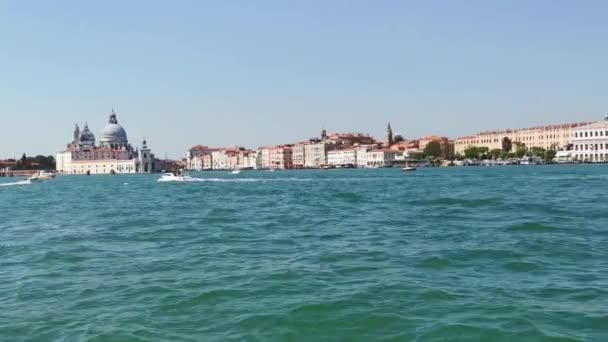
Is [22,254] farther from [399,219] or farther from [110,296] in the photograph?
[399,219]

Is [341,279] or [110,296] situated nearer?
[110,296]

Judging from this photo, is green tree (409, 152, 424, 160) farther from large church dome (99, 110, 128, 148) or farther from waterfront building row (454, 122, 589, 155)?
large church dome (99, 110, 128, 148)

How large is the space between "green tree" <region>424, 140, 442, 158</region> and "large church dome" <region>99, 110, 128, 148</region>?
54.7 meters

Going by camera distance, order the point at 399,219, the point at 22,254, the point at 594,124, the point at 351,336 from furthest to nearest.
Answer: the point at 594,124 < the point at 399,219 < the point at 22,254 < the point at 351,336

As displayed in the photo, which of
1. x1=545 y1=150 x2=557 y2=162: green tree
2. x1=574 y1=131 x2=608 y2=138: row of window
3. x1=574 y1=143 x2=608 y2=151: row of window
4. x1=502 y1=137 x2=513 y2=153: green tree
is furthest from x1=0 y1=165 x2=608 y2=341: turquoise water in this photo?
x1=502 y1=137 x2=513 y2=153: green tree

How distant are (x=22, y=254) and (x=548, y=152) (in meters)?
88.3

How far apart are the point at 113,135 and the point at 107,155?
5.75m

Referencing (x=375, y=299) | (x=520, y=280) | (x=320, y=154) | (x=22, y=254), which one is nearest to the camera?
(x=375, y=299)

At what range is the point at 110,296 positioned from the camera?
6.27 meters

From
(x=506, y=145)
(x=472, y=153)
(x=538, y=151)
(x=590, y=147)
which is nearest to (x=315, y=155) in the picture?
(x=472, y=153)

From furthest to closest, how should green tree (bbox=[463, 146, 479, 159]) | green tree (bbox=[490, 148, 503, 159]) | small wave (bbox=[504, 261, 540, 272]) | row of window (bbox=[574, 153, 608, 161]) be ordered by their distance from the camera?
green tree (bbox=[463, 146, 479, 159]) < green tree (bbox=[490, 148, 503, 159]) < row of window (bbox=[574, 153, 608, 161]) < small wave (bbox=[504, 261, 540, 272])

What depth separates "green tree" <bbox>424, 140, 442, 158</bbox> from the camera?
10915cm

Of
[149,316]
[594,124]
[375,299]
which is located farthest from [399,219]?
[594,124]

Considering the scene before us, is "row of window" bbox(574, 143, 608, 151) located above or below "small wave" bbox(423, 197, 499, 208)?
above
